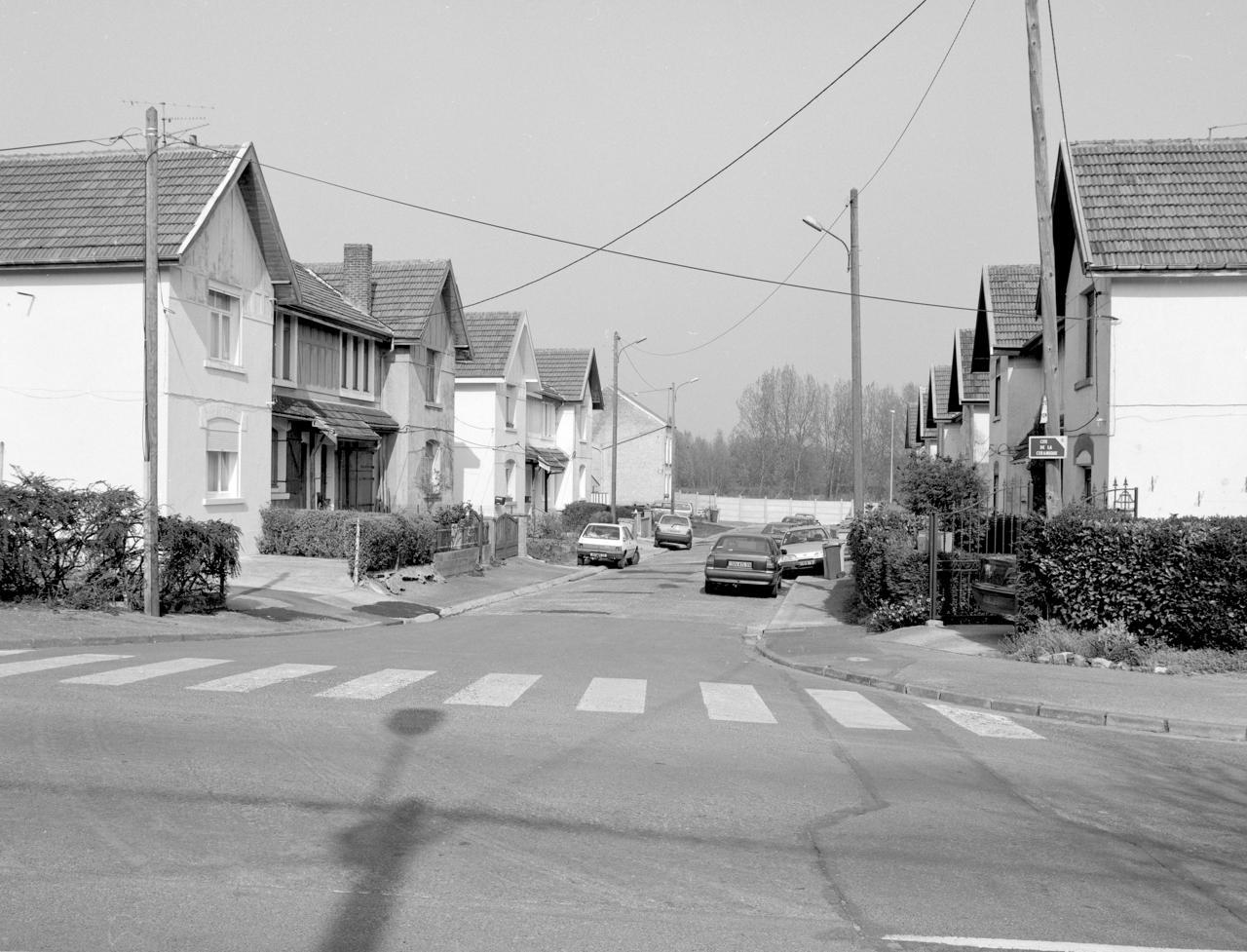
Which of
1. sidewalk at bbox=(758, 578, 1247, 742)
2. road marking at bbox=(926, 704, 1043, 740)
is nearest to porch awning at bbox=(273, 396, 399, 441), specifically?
sidewalk at bbox=(758, 578, 1247, 742)

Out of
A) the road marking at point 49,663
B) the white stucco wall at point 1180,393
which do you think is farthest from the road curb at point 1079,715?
the road marking at point 49,663

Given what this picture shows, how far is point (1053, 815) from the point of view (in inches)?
305

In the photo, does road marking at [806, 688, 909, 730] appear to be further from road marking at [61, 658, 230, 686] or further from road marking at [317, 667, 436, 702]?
road marking at [61, 658, 230, 686]

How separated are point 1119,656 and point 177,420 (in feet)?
62.6

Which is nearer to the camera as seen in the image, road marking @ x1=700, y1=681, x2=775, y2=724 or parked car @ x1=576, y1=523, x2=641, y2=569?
road marking @ x1=700, y1=681, x2=775, y2=724

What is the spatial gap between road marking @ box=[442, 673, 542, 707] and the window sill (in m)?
15.7

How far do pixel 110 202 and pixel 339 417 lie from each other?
9805mm

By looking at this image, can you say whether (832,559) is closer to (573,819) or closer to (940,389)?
(940,389)

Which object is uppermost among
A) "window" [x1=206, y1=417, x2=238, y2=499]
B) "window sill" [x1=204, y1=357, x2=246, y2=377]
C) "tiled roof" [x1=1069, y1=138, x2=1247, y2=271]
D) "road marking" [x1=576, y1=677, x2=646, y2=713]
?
"tiled roof" [x1=1069, y1=138, x2=1247, y2=271]

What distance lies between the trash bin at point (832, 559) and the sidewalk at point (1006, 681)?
15.3 metres

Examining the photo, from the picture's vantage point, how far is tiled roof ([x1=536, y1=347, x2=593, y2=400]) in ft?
211

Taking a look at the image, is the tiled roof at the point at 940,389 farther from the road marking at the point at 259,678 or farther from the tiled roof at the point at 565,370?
the road marking at the point at 259,678

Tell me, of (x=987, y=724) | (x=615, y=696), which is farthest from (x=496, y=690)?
(x=987, y=724)

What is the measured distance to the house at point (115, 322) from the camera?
2484cm
